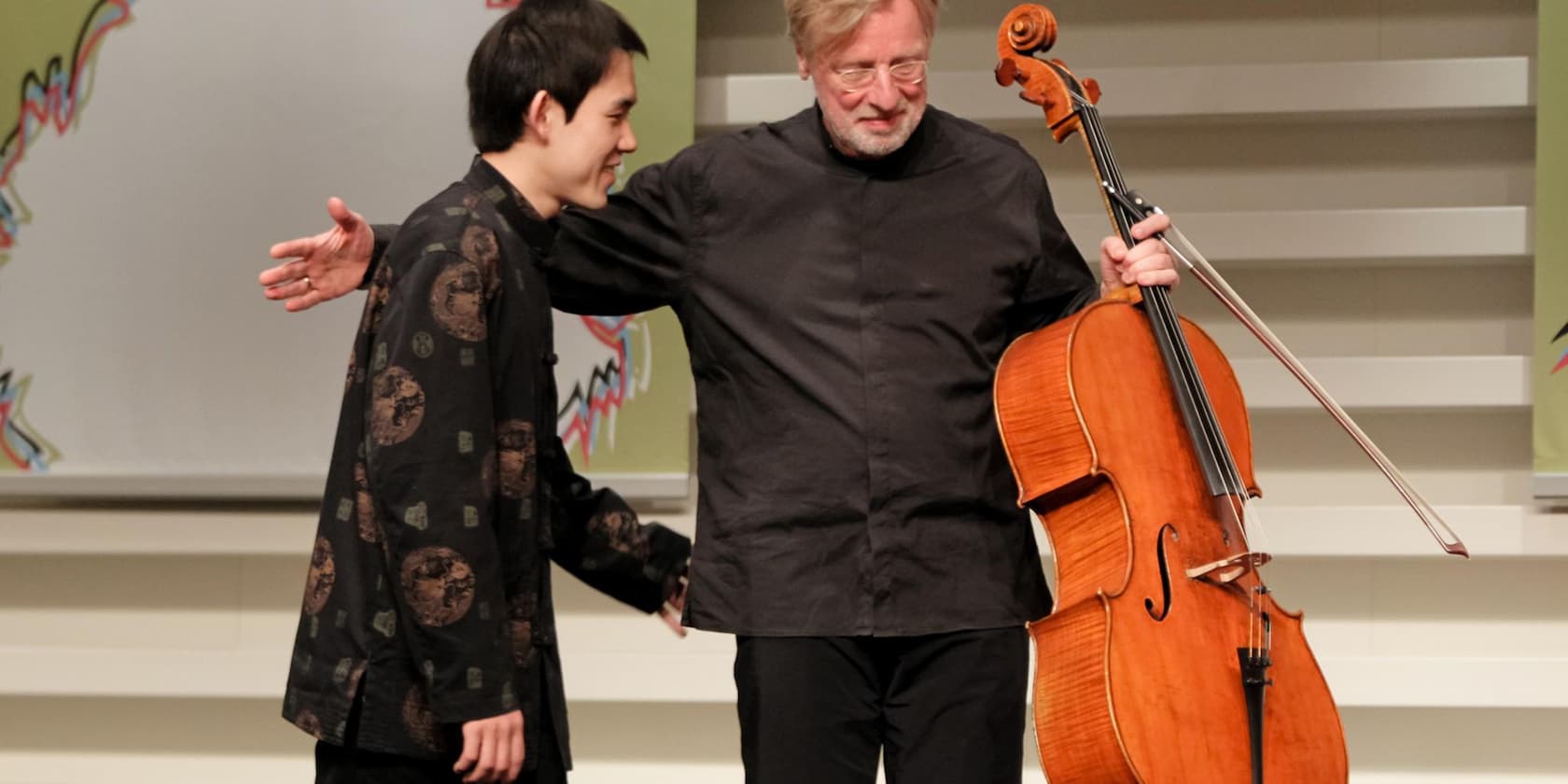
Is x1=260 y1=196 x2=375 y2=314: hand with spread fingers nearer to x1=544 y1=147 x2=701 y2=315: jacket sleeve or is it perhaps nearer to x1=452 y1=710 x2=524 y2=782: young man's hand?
x1=544 y1=147 x2=701 y2=315: jacket sleeve

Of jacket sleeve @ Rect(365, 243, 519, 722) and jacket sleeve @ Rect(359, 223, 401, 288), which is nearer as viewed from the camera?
jacket sleeve @ Rect(365, 243, 519, 722)

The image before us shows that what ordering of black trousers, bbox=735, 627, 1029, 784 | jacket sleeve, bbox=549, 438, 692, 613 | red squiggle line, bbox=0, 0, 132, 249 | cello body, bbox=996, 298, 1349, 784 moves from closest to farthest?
cello body, bbox=996, 298, 1349, 784, black trousers, bbox=735, 627, 1029, 784, jacket sleeve, bbox=549, 438, 692, 613, red squiggle line, bbox=0, 0, 132, 249

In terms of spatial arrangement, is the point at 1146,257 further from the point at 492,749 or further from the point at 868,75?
the point at 492,749

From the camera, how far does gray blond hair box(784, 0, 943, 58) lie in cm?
190

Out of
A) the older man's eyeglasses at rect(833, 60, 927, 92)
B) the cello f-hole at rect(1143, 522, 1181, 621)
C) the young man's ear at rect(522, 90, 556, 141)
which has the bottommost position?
the cello f-hole at rect(1143, 522, 1181, 621)

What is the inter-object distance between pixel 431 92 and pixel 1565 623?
2574 mm

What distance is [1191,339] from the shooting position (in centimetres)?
204

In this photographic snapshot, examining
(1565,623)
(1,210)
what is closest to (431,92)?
(1,210)

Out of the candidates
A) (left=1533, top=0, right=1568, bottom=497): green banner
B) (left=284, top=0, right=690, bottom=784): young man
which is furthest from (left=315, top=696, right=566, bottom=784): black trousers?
(left=1533, top=0, right=1568, bottom=497): green banner

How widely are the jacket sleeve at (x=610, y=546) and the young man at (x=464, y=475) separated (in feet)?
0.28

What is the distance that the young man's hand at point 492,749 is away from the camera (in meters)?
1.74

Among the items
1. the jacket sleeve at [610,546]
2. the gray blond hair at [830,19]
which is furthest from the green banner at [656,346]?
the gray blond hair at [830,19]

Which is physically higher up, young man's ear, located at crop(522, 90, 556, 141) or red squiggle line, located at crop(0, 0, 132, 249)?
red squiggle line, located at crop(0, 0, 132, 249)

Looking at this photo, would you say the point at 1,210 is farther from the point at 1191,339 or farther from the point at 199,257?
the point at 1191,339
